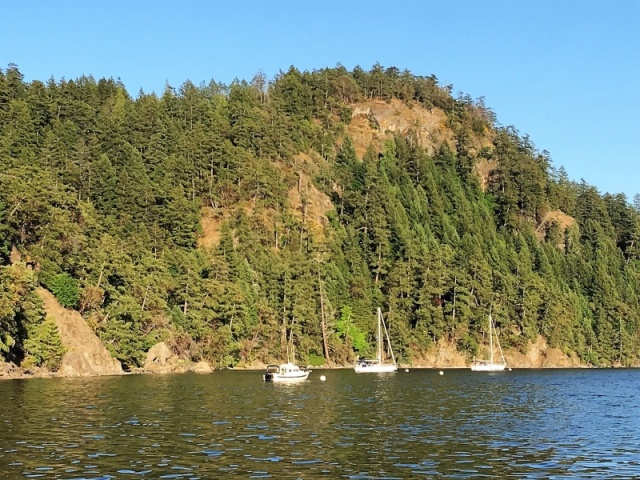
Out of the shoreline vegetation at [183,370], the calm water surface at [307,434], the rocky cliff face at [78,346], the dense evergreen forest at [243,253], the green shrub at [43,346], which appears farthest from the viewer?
the dense evergreen forest at [243,253]

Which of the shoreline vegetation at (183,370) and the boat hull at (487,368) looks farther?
the boat hull at (487,368)

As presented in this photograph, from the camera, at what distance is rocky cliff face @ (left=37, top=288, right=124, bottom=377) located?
9875cm

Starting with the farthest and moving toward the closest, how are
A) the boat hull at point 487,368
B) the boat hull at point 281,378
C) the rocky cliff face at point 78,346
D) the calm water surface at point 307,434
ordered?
the boat hull at point 487,368, the rocky cliff face at point 78,346, the boat hull at point 281,378, the calm water surface at point 307,434

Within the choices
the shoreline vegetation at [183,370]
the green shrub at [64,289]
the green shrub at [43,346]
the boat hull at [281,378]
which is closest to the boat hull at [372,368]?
the shoreline vegetation at [183,370]

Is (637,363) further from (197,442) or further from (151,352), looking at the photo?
(197,442)

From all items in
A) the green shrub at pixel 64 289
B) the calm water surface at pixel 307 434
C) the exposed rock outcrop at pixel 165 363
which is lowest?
the calm water surface at pixel 307 434

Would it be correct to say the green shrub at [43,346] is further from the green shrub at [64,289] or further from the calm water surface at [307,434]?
the calm water surface at [307,434]

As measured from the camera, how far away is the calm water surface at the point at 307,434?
30719 mm

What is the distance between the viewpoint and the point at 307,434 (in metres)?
42.0

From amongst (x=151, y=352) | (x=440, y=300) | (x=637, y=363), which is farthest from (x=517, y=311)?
(x=151, y=352)

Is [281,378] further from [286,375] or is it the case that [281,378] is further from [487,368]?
[487,368]

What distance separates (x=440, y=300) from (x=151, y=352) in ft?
240

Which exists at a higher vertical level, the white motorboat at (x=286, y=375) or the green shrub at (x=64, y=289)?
the green shrub at (x=64, y=289)

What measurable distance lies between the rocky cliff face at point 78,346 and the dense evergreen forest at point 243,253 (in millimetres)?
2088
